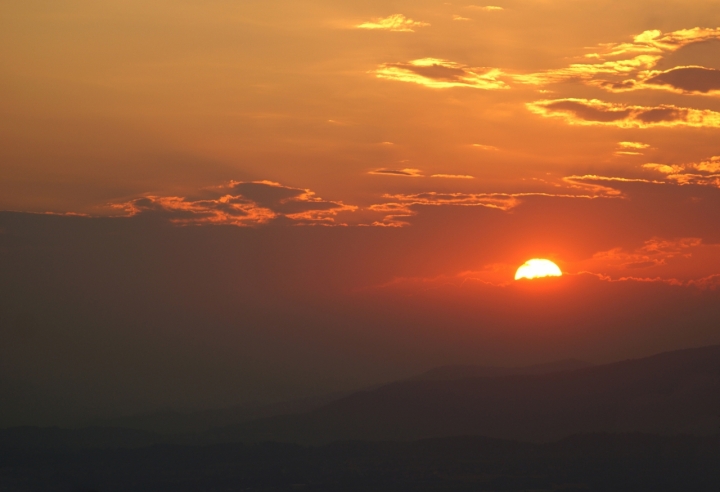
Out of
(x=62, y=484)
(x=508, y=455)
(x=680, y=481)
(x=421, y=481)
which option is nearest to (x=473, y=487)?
(x=421, y=481)

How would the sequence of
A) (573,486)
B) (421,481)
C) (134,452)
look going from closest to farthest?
(573,486) < (421,481) < (134,452)

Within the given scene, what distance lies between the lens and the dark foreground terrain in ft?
472

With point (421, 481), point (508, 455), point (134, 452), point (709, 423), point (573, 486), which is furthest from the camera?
point (134, 452)

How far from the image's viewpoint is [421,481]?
14862cm

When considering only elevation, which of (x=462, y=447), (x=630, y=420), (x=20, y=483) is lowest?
(x=20, y=483)

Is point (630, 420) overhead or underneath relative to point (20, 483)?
overhead

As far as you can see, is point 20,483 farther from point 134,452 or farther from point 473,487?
point 473,487

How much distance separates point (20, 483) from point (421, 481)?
69652 mm

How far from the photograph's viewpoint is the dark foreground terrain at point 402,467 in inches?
5659

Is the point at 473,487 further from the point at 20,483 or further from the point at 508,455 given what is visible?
the point at 20,483

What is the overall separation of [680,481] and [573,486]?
57.8ft

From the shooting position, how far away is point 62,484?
15300cm

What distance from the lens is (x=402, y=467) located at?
16012 centimetres

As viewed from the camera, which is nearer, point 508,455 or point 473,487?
point 473,487
